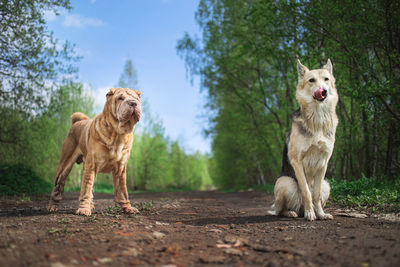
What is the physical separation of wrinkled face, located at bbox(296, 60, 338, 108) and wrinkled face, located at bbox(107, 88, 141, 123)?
2.87 metres

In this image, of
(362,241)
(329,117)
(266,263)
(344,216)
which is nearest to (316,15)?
(329,117)

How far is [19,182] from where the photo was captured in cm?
1110

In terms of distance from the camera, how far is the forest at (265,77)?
8.72 m

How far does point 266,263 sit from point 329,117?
123 inches

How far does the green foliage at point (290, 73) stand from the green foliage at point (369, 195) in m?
2.05

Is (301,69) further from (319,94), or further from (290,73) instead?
(290,73)

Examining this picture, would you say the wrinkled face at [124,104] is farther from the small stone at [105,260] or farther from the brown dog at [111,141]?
the small stone at [105,260]

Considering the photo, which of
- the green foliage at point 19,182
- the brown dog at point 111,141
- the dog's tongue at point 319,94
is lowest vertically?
the green foliage at point 19,182

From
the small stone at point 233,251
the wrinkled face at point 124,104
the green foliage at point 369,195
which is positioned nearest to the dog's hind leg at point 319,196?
the green foliage at point 369,195

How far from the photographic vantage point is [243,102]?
58.3 ft

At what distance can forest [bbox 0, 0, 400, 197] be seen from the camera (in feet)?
28.6

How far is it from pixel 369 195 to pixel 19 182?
39.5ft

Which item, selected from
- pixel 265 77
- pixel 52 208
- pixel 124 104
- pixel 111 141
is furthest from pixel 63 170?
pixel 265 77

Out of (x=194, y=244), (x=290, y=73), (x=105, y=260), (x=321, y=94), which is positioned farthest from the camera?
(x=290, y=73)
